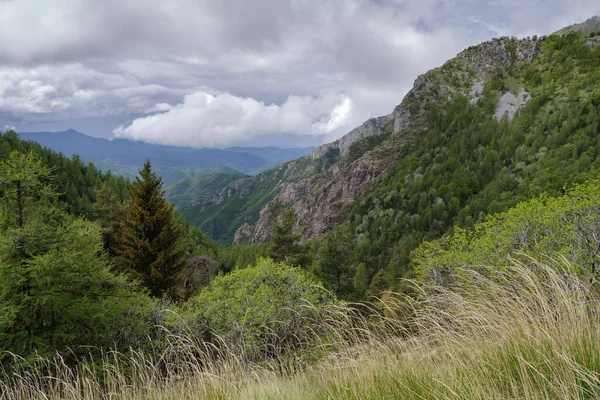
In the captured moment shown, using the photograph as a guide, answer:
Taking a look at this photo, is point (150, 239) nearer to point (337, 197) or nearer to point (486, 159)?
point (486, 159)

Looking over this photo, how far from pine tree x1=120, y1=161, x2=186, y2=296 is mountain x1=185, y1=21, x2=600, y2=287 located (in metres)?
60.5

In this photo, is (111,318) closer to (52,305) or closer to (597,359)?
(52,305)

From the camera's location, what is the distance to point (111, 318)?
1316cm

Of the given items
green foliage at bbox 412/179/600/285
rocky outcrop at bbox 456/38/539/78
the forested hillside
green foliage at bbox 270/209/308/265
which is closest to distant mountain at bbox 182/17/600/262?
rocky outcrop at bbox 456/38/539/78

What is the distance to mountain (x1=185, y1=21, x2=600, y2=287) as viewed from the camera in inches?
4117

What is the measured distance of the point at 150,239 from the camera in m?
26.2

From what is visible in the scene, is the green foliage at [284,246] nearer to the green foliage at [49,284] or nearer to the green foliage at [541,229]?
the green foliage at [541,229]

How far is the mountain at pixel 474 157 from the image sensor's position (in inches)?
4117

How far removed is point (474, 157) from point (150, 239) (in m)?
145

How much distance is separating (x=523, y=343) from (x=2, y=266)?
15.3 m

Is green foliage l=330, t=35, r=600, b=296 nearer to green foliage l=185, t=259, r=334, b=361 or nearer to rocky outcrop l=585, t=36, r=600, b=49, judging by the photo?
rocky outcrop l=585, t=36, r=600, b=49

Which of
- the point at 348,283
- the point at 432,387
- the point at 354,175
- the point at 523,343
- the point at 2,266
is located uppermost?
the point at 354,175

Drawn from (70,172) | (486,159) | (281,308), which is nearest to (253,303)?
(281,308)

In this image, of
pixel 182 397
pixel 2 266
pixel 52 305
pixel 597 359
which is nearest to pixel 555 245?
pixel 597 359
